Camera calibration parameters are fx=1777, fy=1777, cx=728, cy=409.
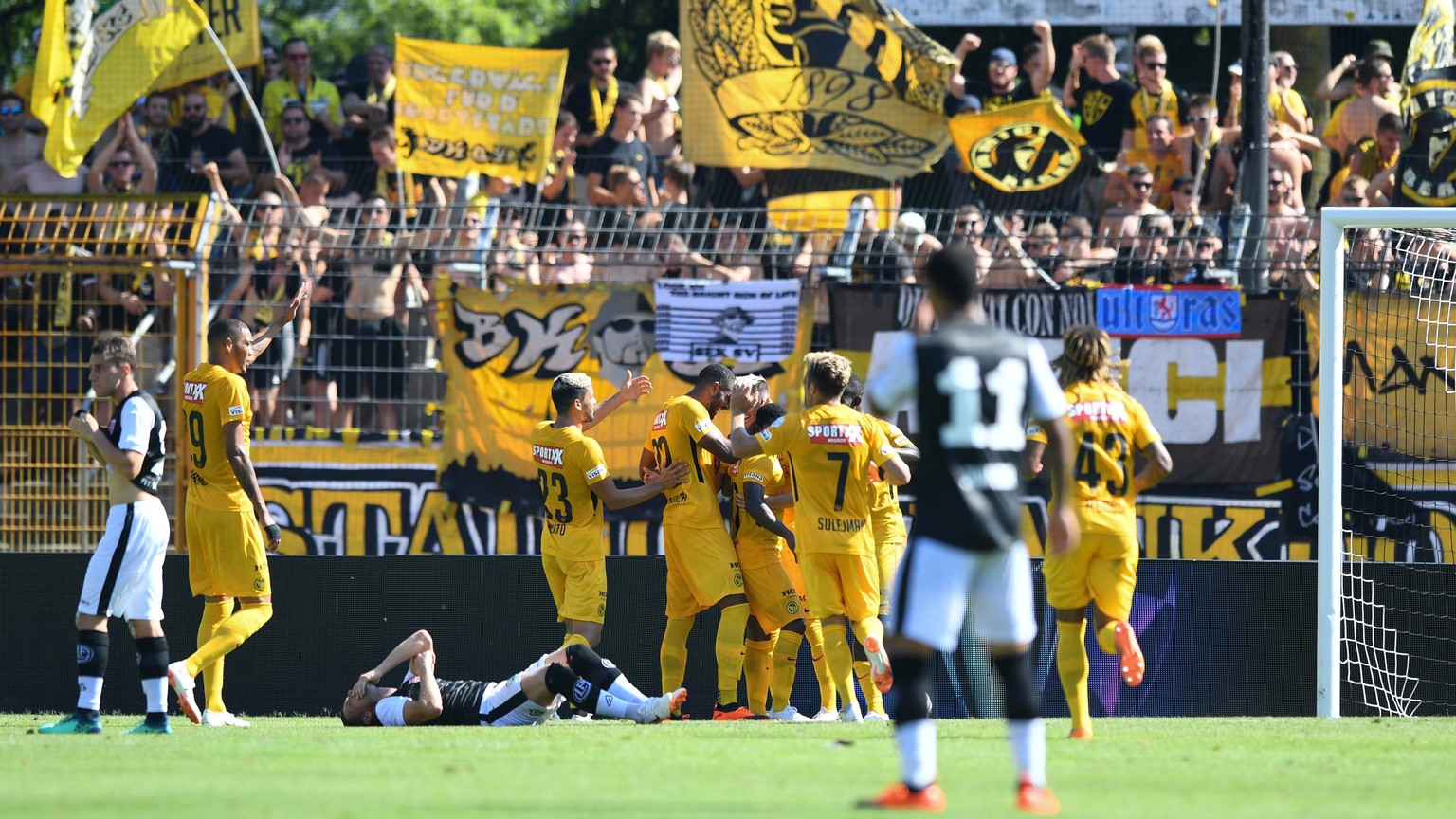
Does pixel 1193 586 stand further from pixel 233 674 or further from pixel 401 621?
pixel 233 674

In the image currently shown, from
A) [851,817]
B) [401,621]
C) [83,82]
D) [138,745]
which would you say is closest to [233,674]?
[401,621]

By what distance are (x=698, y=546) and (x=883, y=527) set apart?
47.6 inches

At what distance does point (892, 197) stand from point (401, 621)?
5.69m

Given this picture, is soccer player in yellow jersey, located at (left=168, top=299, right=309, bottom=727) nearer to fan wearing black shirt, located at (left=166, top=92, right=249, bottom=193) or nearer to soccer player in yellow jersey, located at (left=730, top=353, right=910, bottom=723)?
soccer player in yellow jersey, located at (left=730, top=353, right=910, bottom=723)

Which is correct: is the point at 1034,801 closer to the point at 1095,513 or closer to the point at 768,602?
the point at 1095,513

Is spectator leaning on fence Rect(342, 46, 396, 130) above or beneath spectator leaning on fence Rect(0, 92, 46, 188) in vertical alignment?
above

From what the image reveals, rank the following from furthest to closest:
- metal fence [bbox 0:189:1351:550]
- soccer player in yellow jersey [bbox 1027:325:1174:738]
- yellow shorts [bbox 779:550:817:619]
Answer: metal fence [bbox 0:189:1351:550] → yellow shorts [bbox 779:550:817:619] → soccer player in yellow jersey [bbox 1027:325:1174:738]

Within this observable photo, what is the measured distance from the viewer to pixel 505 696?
10.3m

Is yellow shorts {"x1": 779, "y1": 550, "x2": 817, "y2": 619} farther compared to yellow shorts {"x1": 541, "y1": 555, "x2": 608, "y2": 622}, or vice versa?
yellow shorts {"x1": 779, "y1": 550, "x2": 817, "y2": 619}

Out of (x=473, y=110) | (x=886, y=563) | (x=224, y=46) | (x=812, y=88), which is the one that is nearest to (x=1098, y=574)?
(x=886, y=563)

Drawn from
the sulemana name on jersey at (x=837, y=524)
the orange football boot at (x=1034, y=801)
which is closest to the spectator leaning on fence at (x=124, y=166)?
the sulemana name on jersey at (x=837, y=524)

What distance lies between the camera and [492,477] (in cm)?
1384

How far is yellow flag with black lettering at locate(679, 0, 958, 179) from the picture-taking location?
1489 centimetres

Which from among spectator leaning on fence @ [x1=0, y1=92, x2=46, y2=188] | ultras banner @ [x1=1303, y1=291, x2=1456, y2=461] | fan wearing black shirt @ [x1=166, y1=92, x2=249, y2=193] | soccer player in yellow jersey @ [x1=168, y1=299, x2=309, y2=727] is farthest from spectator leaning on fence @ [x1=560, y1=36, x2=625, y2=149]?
ultras banner @ [x1=1303, y1=291, x2=1456, y2=461]
